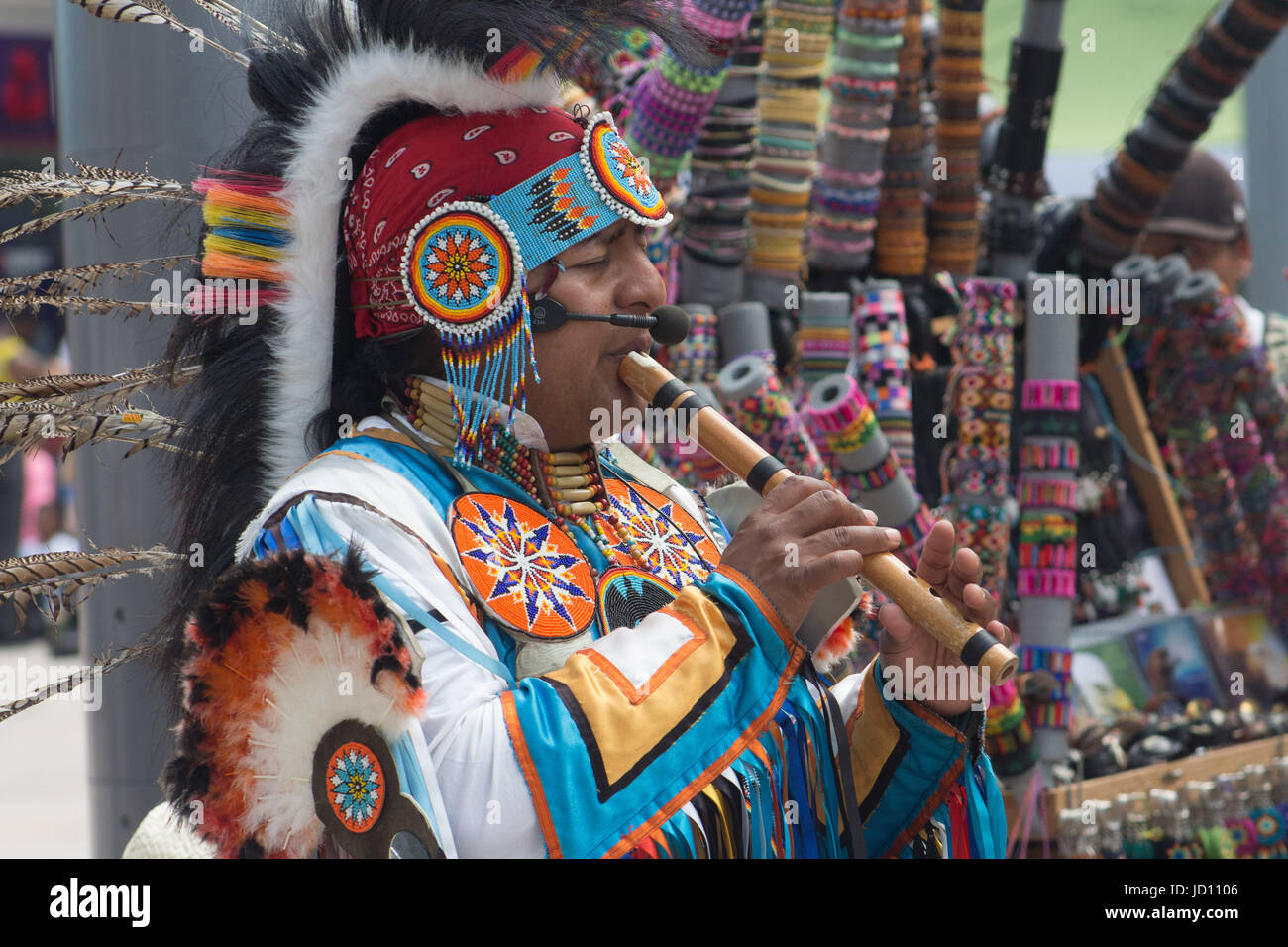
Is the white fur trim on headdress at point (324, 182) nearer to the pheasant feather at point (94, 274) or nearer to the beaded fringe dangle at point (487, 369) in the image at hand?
the beaded fringe dangle at point (487, 369)

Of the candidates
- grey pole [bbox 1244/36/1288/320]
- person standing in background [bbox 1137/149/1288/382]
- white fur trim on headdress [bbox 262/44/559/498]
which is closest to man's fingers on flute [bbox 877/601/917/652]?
white fur trim on headdress [bbox 262/44/559/498]

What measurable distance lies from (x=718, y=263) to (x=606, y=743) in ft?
6.23

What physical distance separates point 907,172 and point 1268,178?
11.9 ft

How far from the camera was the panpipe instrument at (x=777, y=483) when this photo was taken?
179 cm

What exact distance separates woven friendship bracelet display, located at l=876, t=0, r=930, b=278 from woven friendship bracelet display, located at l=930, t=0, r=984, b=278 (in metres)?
0.06

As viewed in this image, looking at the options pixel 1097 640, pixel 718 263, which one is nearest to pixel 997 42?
pixel 1097 640

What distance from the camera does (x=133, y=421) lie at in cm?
227

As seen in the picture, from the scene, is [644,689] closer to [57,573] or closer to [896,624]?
[896,624]

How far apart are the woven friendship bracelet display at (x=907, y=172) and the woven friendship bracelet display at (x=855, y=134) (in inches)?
3.3

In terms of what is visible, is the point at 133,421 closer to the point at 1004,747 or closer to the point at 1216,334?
the point at 1004,747

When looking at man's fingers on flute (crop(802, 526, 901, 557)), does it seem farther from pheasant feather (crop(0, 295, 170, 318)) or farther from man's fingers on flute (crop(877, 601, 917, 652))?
pheasant feather (crop(0, 295, 170, 318))

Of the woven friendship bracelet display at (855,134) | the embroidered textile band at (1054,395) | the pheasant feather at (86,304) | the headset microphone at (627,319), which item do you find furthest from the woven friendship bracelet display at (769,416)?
the pheasant feather at (86,304)

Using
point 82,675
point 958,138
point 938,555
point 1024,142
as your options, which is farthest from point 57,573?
point 1024,142

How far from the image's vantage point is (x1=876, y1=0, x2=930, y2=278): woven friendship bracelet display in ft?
11.6
